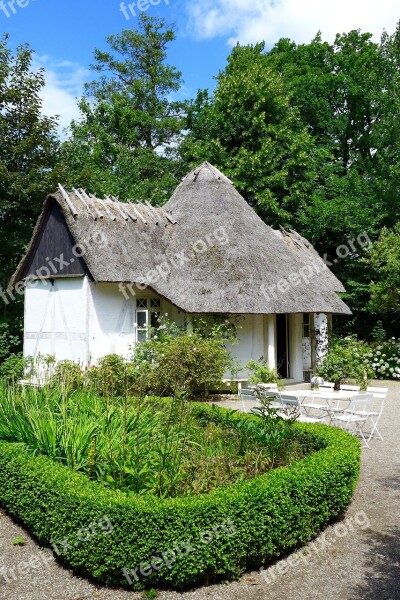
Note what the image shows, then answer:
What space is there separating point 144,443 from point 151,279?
9.83 m

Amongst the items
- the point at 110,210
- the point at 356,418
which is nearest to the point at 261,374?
the point at 356,418

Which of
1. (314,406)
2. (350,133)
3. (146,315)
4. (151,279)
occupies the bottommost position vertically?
(314,406)

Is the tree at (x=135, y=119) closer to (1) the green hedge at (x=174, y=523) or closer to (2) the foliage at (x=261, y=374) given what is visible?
(2) the foliage at (x=261, y=374)

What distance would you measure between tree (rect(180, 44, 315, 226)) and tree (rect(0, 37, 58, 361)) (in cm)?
884

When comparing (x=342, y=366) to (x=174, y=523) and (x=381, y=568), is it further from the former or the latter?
(x=174, y=523)

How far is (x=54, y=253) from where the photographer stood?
16.4m

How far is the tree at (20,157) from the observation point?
64.1 ft

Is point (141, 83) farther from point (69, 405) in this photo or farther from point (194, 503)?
point (194, 503)

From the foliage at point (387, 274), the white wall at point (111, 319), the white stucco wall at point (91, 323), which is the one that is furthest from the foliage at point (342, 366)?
the white wall at point (111, 319)

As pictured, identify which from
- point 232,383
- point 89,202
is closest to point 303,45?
point 89,202

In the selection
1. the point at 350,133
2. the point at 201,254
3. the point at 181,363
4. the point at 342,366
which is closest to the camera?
the point at 181,363

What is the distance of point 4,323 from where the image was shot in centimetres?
1889

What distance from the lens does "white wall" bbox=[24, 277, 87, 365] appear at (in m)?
15.4

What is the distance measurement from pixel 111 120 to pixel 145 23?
29.2 feet
